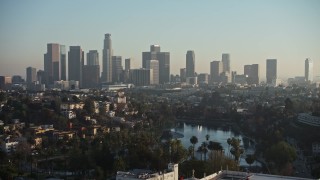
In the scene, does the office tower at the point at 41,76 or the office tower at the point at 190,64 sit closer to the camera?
the office tower at the point at 41,76

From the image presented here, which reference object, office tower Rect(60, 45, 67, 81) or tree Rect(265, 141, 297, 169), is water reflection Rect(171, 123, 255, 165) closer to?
tree Rect(265, 141, 297, 169)

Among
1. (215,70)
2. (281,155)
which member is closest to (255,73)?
(215,70)

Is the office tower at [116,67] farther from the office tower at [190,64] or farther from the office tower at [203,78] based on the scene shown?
the office tower at [203,78]

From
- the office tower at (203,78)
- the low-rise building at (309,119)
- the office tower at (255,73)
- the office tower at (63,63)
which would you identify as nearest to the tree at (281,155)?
the low-rise building at (309,119)

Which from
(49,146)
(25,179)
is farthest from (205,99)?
(25,179)

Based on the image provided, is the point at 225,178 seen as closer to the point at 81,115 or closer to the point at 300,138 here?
the point at 300,138

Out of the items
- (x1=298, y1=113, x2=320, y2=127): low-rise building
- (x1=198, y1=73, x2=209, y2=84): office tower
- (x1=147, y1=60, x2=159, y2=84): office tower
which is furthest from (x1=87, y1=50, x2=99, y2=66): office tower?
(x1=298, y1=113, x2=320, y2=127): low-rise building
